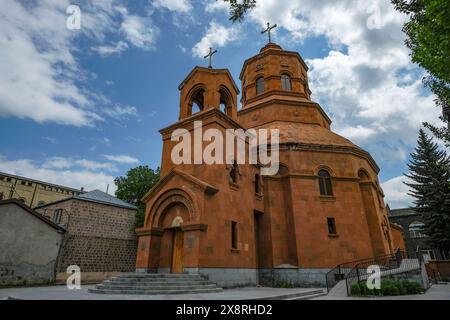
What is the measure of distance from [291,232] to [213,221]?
6084 mm

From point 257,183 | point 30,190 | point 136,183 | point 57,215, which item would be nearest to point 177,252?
point 257,183

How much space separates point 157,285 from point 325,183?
1183cm

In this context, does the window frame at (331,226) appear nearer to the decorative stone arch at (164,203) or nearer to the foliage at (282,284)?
the foliage at (282,284)

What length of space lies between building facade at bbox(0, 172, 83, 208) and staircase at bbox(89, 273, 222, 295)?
3236 cm

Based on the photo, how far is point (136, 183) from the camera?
3391 cm

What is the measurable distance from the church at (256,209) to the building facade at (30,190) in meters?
31.1

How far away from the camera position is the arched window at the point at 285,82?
23578 millimetres

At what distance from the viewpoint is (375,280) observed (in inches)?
420

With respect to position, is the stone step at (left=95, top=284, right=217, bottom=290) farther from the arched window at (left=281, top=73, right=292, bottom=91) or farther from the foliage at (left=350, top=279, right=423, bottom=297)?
the arched window at (left=281, top=73, right=292, bottom=91)

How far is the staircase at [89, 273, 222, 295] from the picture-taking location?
902 cm
